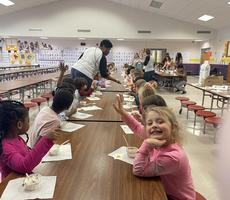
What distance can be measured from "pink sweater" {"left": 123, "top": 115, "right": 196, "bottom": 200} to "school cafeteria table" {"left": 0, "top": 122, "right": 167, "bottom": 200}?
0.18ft

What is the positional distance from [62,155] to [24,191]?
0.43m

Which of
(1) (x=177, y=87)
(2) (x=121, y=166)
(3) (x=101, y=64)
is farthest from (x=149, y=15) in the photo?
(2) (x=121, y=166)

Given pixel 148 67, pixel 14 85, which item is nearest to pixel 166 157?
pixel 14 85

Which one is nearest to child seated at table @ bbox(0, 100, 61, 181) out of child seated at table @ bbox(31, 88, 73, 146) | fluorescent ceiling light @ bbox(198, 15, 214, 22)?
child seated at table @ bbox(31, 88, 73, 146)

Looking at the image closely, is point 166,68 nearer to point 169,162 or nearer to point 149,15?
point 149,15

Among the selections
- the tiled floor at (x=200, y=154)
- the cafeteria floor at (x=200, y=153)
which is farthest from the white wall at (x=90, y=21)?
the tiled floor at (x=200, y=154)

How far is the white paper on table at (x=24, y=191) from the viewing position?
1080 mm

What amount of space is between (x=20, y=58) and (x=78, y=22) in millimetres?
5185

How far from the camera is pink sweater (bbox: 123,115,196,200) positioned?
1288 mm

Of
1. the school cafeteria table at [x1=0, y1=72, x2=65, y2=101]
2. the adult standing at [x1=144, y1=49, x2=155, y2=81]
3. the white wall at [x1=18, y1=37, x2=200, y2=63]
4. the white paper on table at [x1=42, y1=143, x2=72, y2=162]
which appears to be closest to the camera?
the white paper on table at [x1=42, y1=143, x2=72, y2=162]

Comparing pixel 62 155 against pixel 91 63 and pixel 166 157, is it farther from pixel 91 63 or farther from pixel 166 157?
pixel 91 63

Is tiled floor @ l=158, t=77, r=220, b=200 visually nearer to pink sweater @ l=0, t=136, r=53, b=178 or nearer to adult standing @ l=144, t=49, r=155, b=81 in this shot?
pink sweater @ l=0, t=136, r=53, b=178

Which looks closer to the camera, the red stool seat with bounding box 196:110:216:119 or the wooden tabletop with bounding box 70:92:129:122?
the wooden tabletop with bounding box 70:92:129:122

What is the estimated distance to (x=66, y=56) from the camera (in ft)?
53.3
